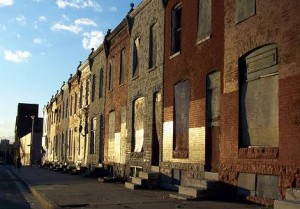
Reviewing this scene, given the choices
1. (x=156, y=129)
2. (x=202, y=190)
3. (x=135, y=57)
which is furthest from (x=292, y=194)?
(x=135, y=57)

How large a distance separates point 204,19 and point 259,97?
4659mm

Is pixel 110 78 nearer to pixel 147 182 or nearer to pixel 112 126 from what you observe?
pixel 112 126

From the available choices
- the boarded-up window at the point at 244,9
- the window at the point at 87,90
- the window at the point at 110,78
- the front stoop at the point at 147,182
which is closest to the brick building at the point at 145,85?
the front stoop at the point at 147,182

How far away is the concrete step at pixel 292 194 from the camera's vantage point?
1009cm

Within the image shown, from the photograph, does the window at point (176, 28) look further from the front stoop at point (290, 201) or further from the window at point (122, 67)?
the front stoop at point (290, 201)

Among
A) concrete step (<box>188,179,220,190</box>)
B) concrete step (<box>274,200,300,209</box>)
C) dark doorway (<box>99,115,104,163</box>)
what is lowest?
concrete step (<box>188,179,220,190</box>)

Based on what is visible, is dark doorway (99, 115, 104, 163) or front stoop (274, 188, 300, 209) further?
dark doorway (99, 115, 104, 163)

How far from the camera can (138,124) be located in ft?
72.8

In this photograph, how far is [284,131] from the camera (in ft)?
36.5

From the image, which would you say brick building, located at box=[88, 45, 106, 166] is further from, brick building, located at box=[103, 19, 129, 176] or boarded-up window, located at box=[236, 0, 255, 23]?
boarded-up window, located at box=[236, 0, 255, 23]

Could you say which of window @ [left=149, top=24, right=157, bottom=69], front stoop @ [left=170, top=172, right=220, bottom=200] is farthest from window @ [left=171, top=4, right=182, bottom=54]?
front stoop @ [left=170, top=172, right=220, bottom=200]

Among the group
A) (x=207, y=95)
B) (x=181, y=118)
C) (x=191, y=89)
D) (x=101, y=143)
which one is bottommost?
(x=101, y=143)

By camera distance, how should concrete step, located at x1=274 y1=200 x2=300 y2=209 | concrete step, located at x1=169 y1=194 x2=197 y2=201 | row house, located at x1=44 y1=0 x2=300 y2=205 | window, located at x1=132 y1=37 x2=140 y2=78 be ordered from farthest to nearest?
window, located at x1=132 y1=37 x2=140 y2=78, concrete step, located at x1=169 y1=194 x2=197 y2=201, row house, located at x1=44 y1=0 x2=300 y2=205, concrete step, located at x1=274 y1=200 x2=300 y2=209

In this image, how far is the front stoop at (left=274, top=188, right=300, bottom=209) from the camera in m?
8.69
